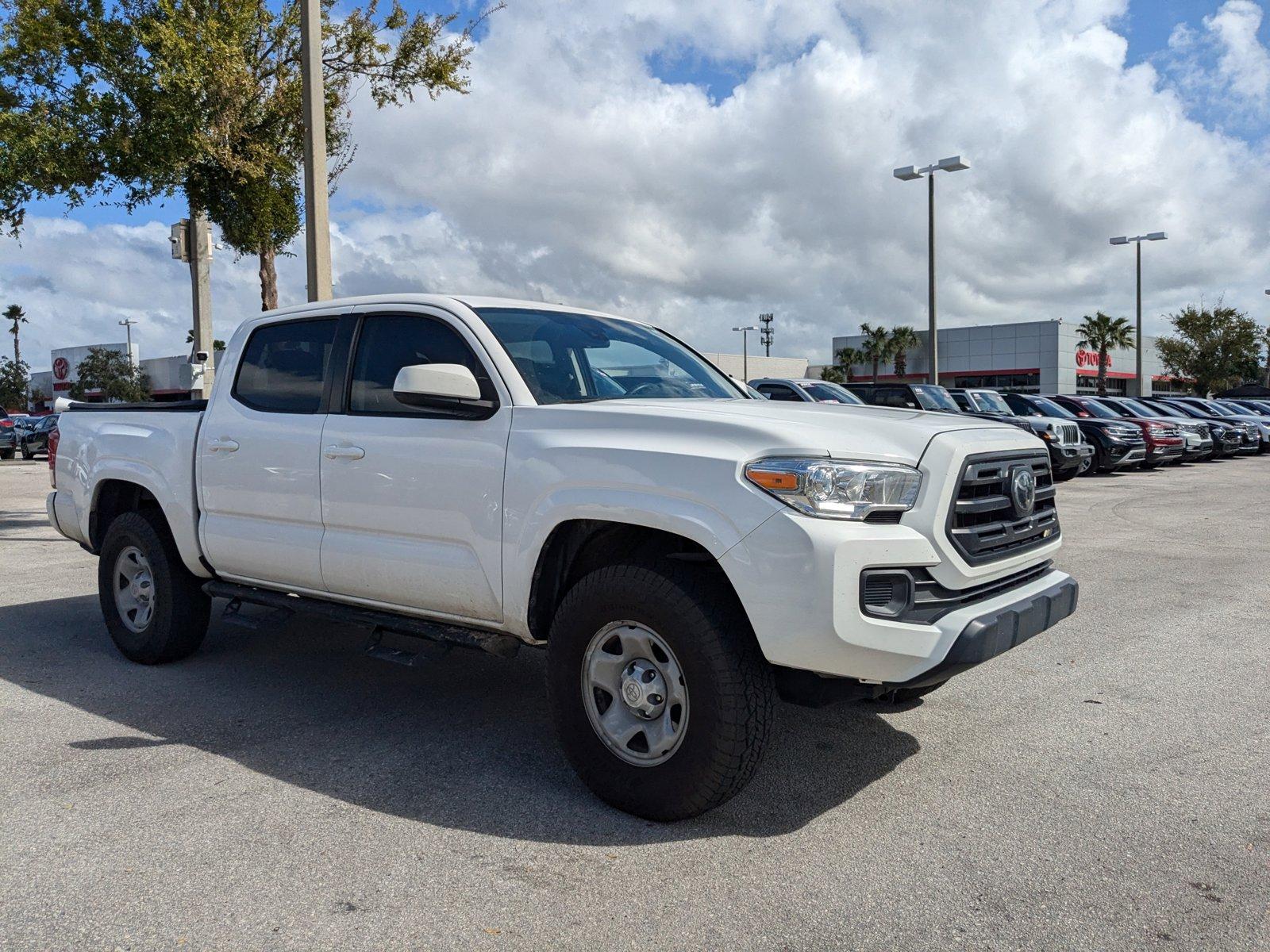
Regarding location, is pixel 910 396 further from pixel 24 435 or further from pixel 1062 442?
pixel 24 435

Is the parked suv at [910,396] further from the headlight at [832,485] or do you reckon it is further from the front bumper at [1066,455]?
the headlight at [832,485]

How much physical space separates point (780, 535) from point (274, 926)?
6.09 ft

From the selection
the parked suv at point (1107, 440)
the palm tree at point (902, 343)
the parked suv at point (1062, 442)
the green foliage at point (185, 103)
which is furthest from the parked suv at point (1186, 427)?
the palm tree at point (902, 343)

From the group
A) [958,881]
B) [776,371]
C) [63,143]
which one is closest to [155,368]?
[776,371]

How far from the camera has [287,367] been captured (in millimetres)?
5148

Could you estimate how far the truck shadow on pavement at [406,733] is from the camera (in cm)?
371

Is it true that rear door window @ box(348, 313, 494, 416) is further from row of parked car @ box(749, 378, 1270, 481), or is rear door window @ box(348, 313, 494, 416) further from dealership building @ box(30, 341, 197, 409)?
dealership building @ box(30, 341, 197, 409)

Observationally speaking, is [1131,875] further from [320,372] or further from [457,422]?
[320,372]

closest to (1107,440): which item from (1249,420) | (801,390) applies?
(801,390)

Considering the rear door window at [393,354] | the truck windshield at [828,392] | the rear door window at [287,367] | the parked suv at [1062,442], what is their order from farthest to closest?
1. the truck windshield at [828,392]
2. the parked suv at [1062,442]
3. the rear door window at [287,367]
4. the rear door window at [393,354]

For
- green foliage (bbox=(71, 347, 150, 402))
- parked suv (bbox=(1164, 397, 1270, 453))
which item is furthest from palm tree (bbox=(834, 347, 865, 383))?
green foliage (bbox=(71, 347, 150, 402))

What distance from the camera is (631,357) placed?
4.84 meters

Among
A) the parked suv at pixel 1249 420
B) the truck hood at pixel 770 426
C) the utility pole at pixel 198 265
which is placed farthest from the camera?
the parked suv at pixel 1249 420

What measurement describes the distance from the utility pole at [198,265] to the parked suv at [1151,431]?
54.0ft
